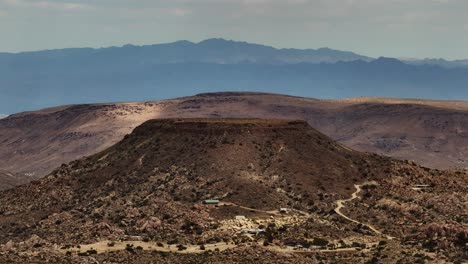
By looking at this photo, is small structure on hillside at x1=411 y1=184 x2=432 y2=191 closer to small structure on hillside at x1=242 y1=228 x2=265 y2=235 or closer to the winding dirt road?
the winding dirt road

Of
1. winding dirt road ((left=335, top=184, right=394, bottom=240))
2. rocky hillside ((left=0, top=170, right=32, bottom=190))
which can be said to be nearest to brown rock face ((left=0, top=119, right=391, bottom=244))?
winding dirt road ((left=335, top=184, right=394, bottom=240))

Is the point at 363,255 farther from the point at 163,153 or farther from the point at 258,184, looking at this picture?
the point at 163,153

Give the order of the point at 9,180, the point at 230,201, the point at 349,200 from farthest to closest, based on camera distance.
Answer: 1. the point at 9,180
2. the point at 349,200
3. the point at 230,201

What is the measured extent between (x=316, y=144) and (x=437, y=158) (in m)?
113

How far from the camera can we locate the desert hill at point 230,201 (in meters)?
67.3

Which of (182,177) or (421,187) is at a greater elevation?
(182,177)

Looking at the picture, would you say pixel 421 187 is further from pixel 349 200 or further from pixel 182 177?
pixel 182 177

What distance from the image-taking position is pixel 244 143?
90.1m

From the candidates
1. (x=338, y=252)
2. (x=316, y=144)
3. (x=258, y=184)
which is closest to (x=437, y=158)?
(x=316, y=144)

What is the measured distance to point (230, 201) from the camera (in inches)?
3086

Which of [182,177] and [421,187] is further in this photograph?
[421,187]

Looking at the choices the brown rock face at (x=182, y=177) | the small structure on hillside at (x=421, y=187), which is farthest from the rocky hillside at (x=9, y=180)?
the small structure on hillside at (x=421, y=187)

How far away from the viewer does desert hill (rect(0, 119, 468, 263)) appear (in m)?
67.3

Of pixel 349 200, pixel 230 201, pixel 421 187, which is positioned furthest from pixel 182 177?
pixel 421 187
